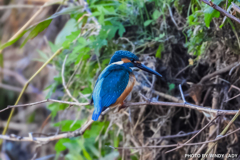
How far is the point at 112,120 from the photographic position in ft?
4.89

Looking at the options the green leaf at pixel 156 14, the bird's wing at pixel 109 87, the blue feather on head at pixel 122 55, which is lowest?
the bird's wing at pixel 109 87

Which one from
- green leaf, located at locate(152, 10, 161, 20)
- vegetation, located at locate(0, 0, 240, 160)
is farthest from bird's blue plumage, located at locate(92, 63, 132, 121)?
green leaf, located at locate(152, 10, 161, 20)

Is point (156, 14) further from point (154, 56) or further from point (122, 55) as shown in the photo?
point (122, 55)

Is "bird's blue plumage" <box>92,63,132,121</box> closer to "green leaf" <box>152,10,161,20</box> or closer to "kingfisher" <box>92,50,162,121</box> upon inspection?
"kingfisher" <box>92,50,162,121</box>

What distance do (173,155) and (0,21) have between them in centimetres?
249

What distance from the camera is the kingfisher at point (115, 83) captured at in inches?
45.3

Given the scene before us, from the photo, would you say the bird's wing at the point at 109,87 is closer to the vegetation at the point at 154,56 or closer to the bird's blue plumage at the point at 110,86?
the bird's blue plumage at the point at 110,86

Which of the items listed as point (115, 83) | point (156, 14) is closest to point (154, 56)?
point (156, 14)

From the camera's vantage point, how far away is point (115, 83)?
3.92ft

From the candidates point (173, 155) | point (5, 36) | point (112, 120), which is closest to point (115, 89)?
point (112, 120)

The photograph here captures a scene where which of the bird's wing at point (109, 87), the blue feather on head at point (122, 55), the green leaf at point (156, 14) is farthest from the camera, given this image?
the green leaf at point (156, 14)

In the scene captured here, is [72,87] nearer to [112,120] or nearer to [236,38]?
[112,120]

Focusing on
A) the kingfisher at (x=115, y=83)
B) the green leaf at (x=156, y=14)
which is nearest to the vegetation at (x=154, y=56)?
the green leaf at (x=156, y=14)

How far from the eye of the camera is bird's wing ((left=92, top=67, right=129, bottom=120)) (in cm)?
114
